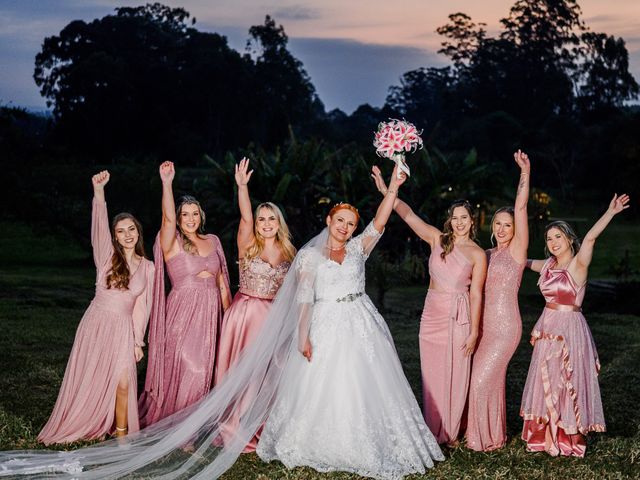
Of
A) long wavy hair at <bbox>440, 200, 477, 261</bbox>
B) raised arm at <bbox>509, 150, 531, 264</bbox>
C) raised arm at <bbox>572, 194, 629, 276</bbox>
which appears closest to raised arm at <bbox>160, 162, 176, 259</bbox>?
long wavy hair at <bbox>440, 200, 477, 261</bbox>

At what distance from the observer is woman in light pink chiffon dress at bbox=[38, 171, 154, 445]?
6.54 metres

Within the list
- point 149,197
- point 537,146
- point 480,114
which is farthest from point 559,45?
point 149,197

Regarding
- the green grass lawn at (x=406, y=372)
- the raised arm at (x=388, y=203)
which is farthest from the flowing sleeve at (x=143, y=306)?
the raised arm at (x=388, y=203)

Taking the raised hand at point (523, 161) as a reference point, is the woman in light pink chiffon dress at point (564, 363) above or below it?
below

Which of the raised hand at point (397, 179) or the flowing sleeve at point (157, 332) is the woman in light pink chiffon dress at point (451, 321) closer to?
the raised hand at point (397, 179)

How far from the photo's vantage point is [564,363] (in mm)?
6426

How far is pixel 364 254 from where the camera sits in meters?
6.33

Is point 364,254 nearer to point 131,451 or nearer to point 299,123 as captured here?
point 131,451

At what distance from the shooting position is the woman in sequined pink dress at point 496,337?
6.60 m

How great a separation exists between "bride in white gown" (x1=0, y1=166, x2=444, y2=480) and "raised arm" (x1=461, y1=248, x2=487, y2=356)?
64 centimetres

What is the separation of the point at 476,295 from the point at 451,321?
0.89ft

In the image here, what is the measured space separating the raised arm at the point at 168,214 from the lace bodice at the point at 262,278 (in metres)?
0.62

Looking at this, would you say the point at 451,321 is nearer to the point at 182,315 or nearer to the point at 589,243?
the point at 589,243

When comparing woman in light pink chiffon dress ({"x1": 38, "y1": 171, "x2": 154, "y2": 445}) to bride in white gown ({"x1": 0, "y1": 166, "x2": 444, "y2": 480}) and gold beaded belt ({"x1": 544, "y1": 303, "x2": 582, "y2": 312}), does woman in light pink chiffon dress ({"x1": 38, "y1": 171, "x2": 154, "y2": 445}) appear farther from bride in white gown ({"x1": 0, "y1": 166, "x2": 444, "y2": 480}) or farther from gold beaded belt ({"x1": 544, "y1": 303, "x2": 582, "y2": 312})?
gold beaded belt ({"x1": 544, "y1": 303, "x2": 582, "y2": 312})
